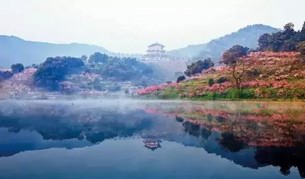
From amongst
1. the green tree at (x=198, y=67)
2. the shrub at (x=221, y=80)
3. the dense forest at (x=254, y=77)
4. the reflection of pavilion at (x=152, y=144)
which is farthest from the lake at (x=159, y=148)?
the green tree at (x=198, y=67)

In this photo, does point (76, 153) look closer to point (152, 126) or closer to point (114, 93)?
point (152, 126)

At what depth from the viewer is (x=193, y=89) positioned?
6050 cm

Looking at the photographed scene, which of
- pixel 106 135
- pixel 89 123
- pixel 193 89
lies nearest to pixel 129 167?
pixel 106 135

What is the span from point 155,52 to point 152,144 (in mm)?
141210

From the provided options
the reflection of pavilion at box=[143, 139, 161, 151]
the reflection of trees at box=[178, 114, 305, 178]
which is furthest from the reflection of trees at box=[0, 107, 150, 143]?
the reflection of trees at box=[178, 114, 305, 178]

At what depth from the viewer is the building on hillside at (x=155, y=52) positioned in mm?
159375

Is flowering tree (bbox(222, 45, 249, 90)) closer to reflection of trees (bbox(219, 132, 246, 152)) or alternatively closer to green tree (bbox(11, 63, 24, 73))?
reflection of trees (bbox(219, 132, 246, 152))

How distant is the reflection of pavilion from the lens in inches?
851

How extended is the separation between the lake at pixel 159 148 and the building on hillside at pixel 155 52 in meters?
125

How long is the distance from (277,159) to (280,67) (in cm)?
4243

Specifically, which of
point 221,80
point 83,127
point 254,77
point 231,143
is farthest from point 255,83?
point 231,143

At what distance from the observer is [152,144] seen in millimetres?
22703

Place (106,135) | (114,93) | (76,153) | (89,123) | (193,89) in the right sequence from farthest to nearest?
(114,93) < (193,89) < (89,123) < (106,135) < (76,153)

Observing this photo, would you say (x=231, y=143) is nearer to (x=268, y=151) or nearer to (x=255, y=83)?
(x=268, y=151)
